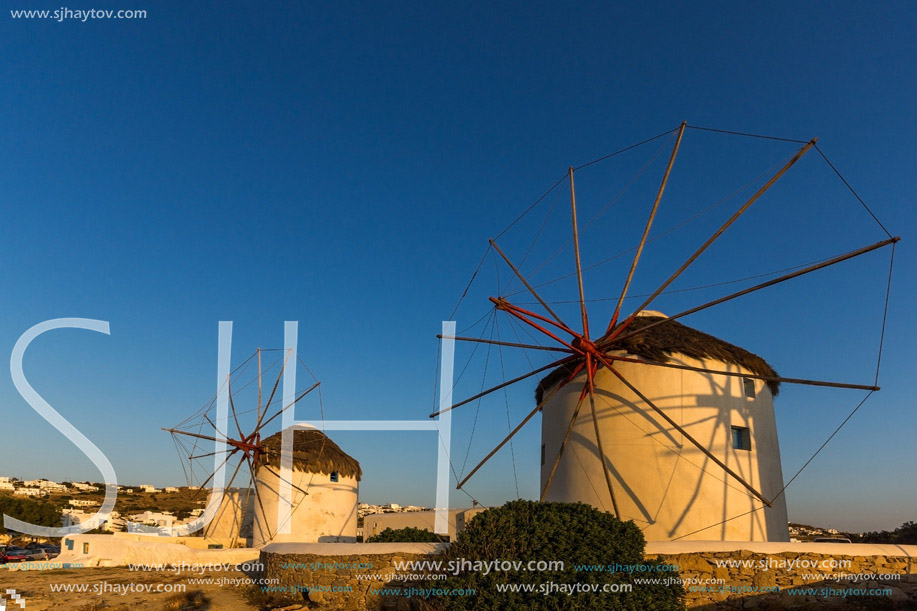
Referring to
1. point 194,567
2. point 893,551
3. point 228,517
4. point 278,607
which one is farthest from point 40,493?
point 893,551

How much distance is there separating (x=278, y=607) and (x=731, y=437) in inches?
418

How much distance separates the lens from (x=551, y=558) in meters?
8.62

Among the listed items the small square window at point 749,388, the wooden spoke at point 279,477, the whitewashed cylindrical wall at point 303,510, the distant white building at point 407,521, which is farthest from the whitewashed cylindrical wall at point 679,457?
the whitewashed cylindrical wall at point 303,510

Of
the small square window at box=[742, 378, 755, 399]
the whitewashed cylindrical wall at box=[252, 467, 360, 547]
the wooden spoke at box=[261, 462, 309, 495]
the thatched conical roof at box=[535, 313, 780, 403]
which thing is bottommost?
the whitewashed cylindrical wall at box=[252, 467, 360, 547]

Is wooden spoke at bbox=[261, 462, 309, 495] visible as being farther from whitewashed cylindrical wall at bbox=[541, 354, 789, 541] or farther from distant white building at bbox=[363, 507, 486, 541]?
whitewashed cylindrical wall at bbox=[541, 354, 789, 541]

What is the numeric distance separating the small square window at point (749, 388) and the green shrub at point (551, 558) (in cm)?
640

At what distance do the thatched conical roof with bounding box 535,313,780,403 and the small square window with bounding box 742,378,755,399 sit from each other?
13.9 inches

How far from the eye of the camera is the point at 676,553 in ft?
31.9

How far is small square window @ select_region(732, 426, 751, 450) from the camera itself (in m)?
13.6

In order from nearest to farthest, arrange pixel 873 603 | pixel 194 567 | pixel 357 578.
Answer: pixel 873 603 → pixel 357 578 → pixel 194 567

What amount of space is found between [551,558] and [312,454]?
1974cm

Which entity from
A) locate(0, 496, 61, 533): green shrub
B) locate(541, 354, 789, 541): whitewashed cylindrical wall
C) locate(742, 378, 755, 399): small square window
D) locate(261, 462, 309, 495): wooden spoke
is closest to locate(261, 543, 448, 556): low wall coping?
locate(541, 354, 789, 541): whitewashed cylindrical wall

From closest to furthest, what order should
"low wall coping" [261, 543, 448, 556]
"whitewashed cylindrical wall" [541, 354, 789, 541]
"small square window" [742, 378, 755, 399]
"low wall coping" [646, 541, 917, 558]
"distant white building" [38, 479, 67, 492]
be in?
"low wall coping" [646, 541, 917, 558]
"low wall coping" [261, 543, 448, 556]
"whitewashed cylindrical wall" [541, 354, 789, 541]
"small square window" [742, 378, 755, 399]
"distant white building" [38, 479, 67, 492]

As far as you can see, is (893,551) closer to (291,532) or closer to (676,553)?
(676,553)
